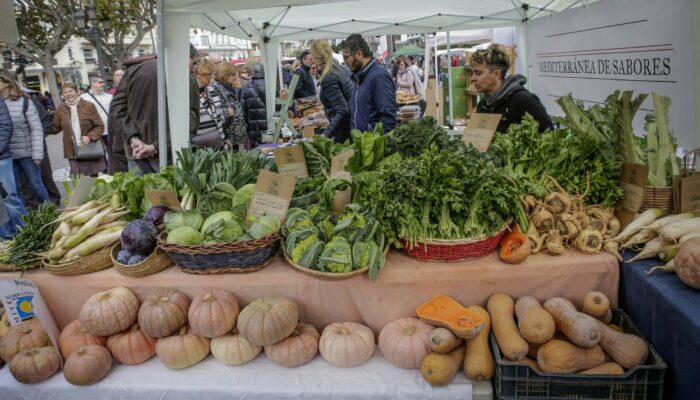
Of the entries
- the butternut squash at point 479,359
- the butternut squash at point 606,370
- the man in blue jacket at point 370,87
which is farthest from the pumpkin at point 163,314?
the man in blue jacket at point 370,87

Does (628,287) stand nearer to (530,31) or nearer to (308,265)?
(308,265)

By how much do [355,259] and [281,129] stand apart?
576 cm

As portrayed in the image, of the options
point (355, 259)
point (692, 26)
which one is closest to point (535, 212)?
point (355, 259)

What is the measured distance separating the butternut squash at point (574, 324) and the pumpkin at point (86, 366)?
1.98 meters

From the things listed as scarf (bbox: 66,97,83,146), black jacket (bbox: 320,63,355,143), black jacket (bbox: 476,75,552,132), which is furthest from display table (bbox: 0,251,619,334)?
scarf (bbox: 66,97,83,146)

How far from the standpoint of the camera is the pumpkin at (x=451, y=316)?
1895mm

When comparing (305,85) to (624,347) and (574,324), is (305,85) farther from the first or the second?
(624,347)

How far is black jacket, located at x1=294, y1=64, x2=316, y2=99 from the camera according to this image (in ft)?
28.6

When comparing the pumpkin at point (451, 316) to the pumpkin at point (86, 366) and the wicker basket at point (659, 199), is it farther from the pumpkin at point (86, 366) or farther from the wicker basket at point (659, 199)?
the pumpkin at point (86, 366)

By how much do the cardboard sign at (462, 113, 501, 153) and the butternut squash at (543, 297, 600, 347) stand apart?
3.52 ft

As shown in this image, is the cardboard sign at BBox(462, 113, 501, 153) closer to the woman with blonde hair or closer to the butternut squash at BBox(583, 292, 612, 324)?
the butternut squash at BBox(583, 292, 612, 324)

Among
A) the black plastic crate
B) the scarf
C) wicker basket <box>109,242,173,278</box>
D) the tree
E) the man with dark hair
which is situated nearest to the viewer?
the black plastic crate

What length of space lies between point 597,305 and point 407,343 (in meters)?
0.82

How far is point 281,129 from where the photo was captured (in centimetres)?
752
